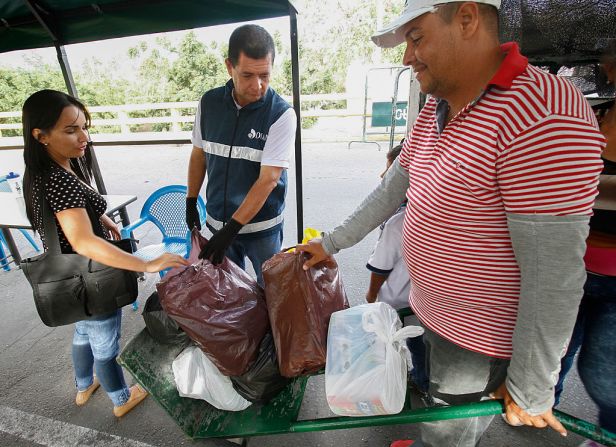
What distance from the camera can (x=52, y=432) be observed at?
2.10 meters

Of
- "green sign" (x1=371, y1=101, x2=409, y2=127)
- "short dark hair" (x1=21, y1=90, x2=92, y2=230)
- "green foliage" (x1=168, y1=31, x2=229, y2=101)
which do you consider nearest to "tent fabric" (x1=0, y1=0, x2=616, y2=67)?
"short dark hair" (x1=21, y1=90, x2=92, y2=230)

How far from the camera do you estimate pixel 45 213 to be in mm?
1547

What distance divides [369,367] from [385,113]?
9330mm

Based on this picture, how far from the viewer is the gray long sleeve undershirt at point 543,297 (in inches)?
31.2

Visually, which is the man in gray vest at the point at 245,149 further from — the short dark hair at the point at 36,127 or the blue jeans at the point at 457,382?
the blue jeans at the point at 457,382

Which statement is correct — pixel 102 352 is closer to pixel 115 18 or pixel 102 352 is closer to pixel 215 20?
pixel 215 20

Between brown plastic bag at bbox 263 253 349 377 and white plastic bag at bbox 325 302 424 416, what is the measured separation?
0.40ft

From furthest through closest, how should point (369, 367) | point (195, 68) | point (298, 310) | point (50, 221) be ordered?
point (195, 68) → point (50, 221) → point (298, 310) → point (369, 367)

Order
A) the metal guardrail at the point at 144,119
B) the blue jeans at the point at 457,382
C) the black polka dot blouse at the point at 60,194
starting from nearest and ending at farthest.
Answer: the blue jeans at the point at 457,382 → the black polka dot blouse at the point at 60,194 → the metal guardrail at the point at 144,119

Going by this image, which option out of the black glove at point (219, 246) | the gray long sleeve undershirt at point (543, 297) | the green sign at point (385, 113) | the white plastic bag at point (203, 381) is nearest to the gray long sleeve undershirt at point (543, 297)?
the gray long sleeve undershirt at point (543, 297)

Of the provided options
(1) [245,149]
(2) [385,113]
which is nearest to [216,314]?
(1) [245,149]

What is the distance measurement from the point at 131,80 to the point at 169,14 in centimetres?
1622

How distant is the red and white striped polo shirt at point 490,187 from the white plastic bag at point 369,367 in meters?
0.19

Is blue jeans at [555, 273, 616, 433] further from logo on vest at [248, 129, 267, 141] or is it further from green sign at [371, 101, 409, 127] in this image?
green sign at [371, 101, 409, 127]
